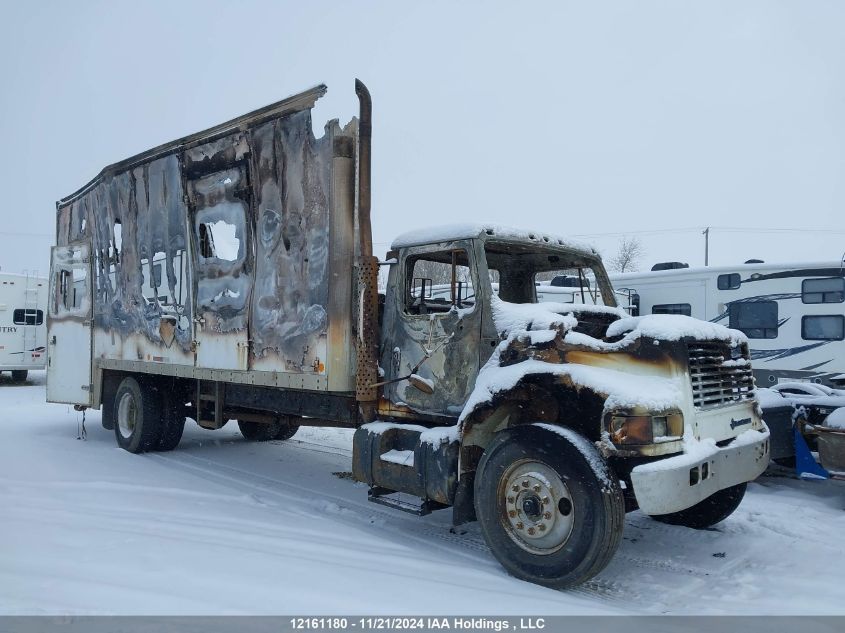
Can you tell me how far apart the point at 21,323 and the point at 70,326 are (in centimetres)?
1079

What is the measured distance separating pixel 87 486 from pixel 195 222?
3.03 m

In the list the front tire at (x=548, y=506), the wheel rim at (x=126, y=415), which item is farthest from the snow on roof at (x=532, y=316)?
the wheel rim at (x=126, y=415)

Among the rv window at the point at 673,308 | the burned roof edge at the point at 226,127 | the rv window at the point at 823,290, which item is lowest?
the rv window at the point at 673,308

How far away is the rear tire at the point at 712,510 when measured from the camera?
5520 mm

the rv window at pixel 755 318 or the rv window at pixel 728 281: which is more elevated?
the rv window at pixel 728 281

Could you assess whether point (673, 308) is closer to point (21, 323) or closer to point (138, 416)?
point (138, 416)

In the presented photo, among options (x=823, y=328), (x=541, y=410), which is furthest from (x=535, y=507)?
(x=823, y=328)

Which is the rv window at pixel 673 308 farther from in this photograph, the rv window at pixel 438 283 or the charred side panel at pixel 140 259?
the charred side panel at pixel 140 259

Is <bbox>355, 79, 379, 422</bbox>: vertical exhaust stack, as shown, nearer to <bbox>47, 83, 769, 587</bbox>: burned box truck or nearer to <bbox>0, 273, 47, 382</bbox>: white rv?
<bbox>47, 83, 769, 587</bbox>: burned box truck

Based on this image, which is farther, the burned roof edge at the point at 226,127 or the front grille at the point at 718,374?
the burned roof edge at the point at 226,127

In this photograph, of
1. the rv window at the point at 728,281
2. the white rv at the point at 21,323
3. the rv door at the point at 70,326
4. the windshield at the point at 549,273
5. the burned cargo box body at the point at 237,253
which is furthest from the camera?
the white rv at the point at 21,323

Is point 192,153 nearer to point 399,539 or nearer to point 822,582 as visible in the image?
point 399,539

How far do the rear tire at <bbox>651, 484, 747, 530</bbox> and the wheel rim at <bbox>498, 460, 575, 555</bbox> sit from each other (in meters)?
1.74

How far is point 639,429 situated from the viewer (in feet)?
13.4
